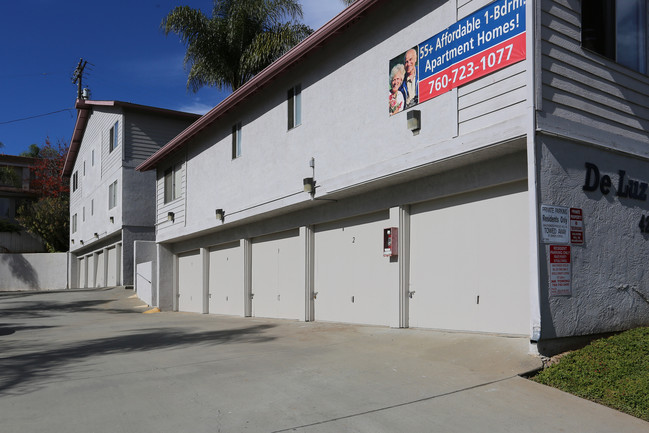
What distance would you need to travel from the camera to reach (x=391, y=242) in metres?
10.3

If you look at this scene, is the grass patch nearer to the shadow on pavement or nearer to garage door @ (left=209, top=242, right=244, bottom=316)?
the shadow on pavement

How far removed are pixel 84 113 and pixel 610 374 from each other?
32.4 m

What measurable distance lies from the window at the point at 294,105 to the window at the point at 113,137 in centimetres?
1630

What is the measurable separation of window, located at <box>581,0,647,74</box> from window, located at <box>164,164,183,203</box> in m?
14.8

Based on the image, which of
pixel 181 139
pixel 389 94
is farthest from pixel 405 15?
pixel 181 139

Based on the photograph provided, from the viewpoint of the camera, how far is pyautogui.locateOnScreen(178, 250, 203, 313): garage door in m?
19.7

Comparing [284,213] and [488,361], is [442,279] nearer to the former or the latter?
[488,361]

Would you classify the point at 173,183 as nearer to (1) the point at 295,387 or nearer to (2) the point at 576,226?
(1) the point at 295,387

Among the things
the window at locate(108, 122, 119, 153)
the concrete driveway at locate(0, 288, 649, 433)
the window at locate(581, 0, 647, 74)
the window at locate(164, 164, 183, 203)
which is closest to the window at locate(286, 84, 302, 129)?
the concrete driveway at locate(0, 288, 649, 433)

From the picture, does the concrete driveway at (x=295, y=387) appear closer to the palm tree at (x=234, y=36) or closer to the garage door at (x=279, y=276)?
the garage door at (x=279, y=276)

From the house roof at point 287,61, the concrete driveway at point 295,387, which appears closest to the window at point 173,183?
the house roof at point 287,61

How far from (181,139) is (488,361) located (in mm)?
14384

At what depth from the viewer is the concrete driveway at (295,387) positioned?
520 cm

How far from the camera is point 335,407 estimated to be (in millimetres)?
5559
